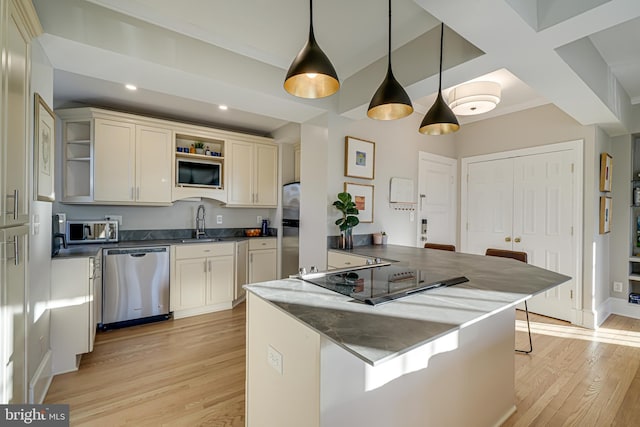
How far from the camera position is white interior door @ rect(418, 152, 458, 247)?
3975 millimetres

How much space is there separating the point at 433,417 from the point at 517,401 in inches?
41.8

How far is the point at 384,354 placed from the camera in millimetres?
793

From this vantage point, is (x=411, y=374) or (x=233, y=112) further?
(x=233, y=112)

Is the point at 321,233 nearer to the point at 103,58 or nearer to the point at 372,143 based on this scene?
the point at 372,143

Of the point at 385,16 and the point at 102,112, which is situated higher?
the point at 385,16

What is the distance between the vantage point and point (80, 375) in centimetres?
221

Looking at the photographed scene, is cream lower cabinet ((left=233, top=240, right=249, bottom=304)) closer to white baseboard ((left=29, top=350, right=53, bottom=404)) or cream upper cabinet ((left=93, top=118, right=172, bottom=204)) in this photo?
cream upper cabinet ((left=93, top=118, right=172, bottom=204))

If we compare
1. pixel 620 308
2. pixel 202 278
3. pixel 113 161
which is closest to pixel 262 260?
pixel 202 278

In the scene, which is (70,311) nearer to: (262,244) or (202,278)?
(202,278)

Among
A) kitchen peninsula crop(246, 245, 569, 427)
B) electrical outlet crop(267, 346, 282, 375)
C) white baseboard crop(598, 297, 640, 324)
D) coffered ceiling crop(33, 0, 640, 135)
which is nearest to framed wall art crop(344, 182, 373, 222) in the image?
coffered ceiling crop(33, 0, 640, 135)

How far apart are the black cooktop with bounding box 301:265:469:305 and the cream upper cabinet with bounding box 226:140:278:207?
9.00 feet

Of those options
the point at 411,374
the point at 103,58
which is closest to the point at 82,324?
the point at 103,58

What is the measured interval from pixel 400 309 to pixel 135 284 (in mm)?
3071

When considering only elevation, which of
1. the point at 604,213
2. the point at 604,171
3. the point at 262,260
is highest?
the point at 604,171
